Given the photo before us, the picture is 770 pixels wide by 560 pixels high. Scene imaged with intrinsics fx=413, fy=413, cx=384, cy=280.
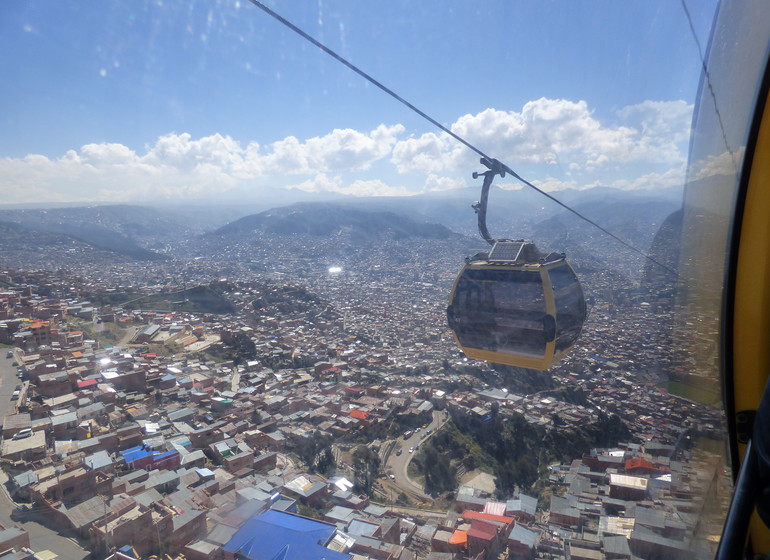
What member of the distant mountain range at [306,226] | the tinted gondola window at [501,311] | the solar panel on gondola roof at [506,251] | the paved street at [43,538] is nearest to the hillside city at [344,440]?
the paved street at [43,538]

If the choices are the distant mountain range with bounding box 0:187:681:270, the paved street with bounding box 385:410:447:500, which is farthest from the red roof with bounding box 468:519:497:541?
the distant mountain range with bounding box 0:187:681:270

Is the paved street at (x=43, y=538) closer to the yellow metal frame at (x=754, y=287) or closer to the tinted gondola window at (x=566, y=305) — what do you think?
the tinted gondola window at (x=566, y=305)

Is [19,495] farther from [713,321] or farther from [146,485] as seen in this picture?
[713,321]

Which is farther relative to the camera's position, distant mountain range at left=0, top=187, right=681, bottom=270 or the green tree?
distant mountain range at left=0, top=187, right=681, bottom=270

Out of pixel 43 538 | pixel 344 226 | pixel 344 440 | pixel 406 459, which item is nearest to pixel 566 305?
pixel 43 538

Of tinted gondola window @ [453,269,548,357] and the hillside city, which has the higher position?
tinted gondola window @ [453,269,548,357]

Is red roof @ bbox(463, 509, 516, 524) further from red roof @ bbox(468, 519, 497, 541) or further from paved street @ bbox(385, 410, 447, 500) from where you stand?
paved street @ bbox(385, 410, 447, 500)

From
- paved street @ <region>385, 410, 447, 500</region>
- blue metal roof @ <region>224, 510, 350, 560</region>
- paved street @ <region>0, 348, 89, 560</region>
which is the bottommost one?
paved street @ <region>385, 410, 447, 500</region>
